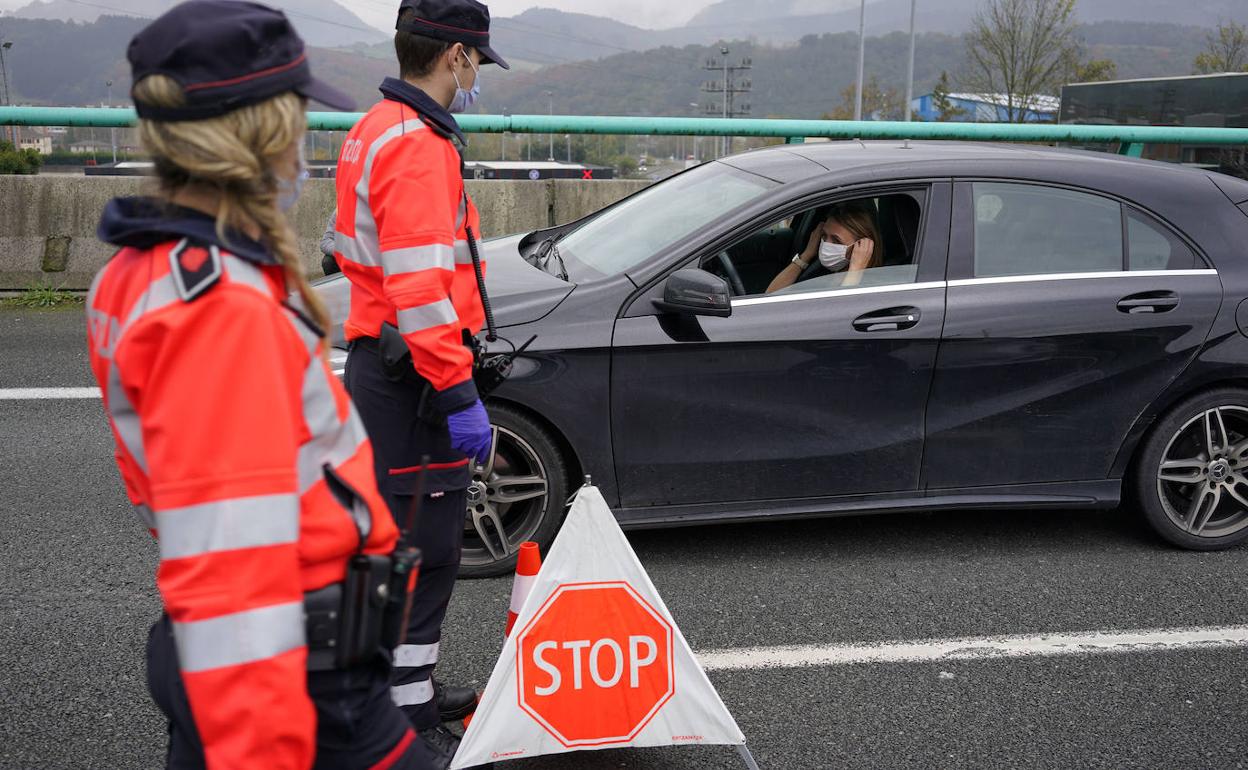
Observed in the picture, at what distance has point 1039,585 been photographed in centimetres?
462

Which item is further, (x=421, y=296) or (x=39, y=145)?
(x=39, y=145)

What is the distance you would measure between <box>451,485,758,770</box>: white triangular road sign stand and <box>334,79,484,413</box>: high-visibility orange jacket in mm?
504

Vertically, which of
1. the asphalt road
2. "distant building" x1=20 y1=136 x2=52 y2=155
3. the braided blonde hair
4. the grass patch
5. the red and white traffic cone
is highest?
the braided blonde hair

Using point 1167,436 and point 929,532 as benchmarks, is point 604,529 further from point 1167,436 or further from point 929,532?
point 1167,436

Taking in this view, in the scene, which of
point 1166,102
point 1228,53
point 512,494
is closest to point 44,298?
point 512,494

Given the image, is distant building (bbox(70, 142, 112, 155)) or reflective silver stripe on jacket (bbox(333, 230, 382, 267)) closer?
reflective silver stripe on jacket (bbox(333, 230, 382, 267))

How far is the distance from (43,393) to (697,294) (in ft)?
14.6

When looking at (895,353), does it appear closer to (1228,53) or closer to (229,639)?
(229,639)

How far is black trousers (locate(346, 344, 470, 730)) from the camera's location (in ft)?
10.0

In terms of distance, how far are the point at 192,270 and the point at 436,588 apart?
69.1 inches

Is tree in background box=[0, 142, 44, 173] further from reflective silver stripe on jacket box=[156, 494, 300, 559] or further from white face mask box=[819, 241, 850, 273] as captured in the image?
reflective silver stripe on jacket box=[156, 494, 300, 559]

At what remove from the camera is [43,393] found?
6.79 meters

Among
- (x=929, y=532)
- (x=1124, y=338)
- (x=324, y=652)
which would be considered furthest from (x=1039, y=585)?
(x=324, y=652)

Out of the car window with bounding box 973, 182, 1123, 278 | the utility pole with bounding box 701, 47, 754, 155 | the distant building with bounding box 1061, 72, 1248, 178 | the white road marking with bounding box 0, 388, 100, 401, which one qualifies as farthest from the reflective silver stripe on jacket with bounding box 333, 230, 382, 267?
the utility pole with bounding box 701, 47, 754, 155
